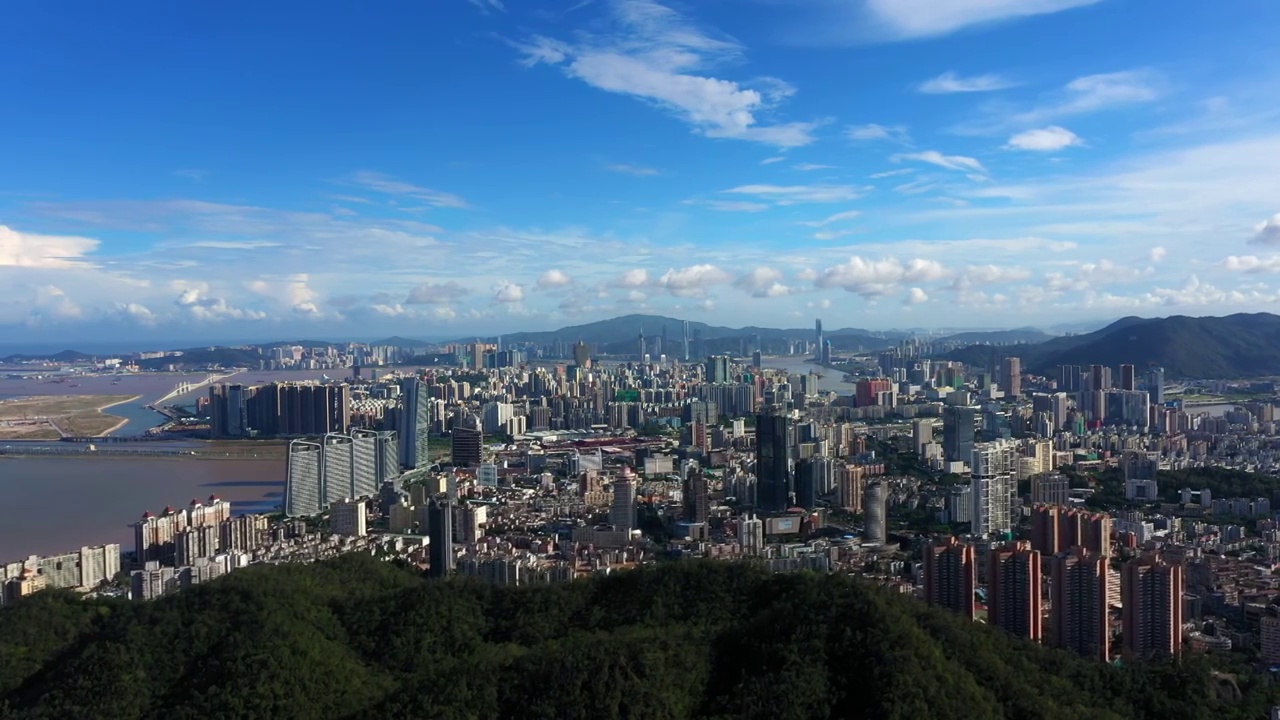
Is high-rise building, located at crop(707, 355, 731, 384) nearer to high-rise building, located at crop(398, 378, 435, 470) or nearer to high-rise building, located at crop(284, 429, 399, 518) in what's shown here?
high-rise building, located at crop(398, 378, 435, 470)

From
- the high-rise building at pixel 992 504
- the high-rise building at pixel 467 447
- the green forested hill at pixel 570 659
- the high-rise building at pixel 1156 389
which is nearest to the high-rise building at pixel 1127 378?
the high-rise building at pixel 1156 389

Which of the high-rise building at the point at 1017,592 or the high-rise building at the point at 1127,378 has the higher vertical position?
the high-rise building at the point at 1127,378

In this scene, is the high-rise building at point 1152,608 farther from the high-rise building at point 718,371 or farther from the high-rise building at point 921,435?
the high-rise building at point 718,371

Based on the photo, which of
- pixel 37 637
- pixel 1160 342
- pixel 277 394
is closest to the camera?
pixel 37 637

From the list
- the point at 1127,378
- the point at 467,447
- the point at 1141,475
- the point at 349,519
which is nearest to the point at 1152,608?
the point at 1141,475

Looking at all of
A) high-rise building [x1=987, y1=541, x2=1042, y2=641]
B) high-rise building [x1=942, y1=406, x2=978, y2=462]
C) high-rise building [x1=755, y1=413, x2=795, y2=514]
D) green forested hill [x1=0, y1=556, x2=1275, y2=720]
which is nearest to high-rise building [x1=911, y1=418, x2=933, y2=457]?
high-rise building [x1=942, y1=406, x2=978, y2=462]

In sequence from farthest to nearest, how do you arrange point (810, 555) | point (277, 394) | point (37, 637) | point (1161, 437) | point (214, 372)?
point (214, 372) → point (277, 394) → point (1161, 437) → point (810, 555) → point (37, 637)

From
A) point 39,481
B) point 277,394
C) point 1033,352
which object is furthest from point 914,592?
point 1033,352

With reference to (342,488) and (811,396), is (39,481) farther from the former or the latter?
(811,396)
